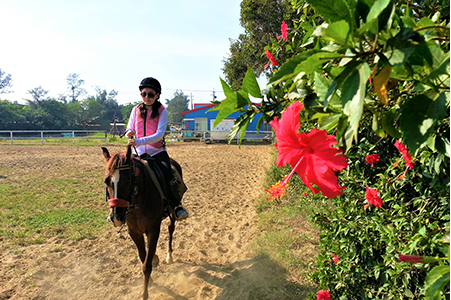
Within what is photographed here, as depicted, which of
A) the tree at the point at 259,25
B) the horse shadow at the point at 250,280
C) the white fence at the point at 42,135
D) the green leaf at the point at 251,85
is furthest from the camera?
the white fence at the point at 42,135

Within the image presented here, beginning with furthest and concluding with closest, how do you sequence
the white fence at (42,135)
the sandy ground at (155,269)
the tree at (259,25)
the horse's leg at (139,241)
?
1. the white fence at (42,135)
2. the tree at (259,25)
3. the horse's leg at (139,241)
4. the sandy ground at (155,269)

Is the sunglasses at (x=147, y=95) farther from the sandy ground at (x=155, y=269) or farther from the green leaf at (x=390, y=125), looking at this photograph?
the green leaf at (x=390, y=125)

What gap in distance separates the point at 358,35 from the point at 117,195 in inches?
111

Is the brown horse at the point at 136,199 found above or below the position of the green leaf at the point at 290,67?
below

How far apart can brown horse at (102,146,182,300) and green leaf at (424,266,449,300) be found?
270 centimetres

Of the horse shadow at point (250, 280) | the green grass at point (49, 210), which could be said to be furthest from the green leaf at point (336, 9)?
the green grass at point (49, 210)

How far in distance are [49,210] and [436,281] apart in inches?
268

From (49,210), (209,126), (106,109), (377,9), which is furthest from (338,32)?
(106,109)

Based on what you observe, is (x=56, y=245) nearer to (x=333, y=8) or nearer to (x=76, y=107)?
(x=333, y=8)

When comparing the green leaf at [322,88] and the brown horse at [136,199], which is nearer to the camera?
the green leaf at [322,88]

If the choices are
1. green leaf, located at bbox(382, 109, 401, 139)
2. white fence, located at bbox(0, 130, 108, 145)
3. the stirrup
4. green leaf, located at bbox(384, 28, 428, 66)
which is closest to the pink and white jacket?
the stirrup

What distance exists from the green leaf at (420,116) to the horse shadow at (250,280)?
2.81 meters

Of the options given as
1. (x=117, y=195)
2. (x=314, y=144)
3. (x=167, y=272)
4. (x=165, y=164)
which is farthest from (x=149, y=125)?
(x=314, y=144)

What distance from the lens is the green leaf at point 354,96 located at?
0.44 metres
